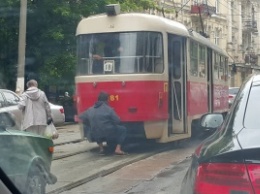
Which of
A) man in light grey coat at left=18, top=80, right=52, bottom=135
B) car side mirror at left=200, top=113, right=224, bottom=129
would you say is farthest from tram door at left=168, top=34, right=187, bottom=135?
car side mirror at left=200, top=113, right=224, bottom=129

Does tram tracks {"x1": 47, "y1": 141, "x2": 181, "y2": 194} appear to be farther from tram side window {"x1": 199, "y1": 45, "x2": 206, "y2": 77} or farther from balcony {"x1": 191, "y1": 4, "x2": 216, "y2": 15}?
balcony {"x1": 191, "y1": 4, "x2": 216, "y2": 15}

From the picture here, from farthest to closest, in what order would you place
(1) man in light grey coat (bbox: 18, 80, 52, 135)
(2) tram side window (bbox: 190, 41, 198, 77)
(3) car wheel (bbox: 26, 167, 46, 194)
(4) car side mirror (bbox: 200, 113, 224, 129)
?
(2) tram side window (bbox: 190, 41, 198, 77)
(1) man in light grey coat (bbox: 18, 80, 52, 135)
(3) car wheel (bbox: 26, 167, 46, 194)
(4) car side mirror (bbox: 200, 113, 224, 129)

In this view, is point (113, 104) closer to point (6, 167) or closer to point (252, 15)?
point (6, 167)

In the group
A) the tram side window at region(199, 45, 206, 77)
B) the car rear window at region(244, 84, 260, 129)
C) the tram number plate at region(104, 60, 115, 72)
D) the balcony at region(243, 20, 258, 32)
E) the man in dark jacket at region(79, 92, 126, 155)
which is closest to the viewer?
the car rear window at region(244, 84, 260, 129)

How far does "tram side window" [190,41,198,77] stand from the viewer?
1456 centimetres

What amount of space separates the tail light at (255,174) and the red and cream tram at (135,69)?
8.82 metres

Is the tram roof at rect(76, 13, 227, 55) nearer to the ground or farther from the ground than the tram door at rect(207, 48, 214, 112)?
farther from the ground

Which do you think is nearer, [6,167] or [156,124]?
[6,167]

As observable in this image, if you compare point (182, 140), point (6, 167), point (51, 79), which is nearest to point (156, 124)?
point (182, 140)

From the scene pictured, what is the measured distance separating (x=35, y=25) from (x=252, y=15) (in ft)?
31.1

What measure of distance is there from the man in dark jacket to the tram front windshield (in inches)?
25.5

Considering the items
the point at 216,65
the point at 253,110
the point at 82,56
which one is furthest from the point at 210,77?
the point at 253,110

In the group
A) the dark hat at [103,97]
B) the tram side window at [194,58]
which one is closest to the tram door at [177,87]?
the tram side window at [194,58]

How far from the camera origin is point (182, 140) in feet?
49.3
